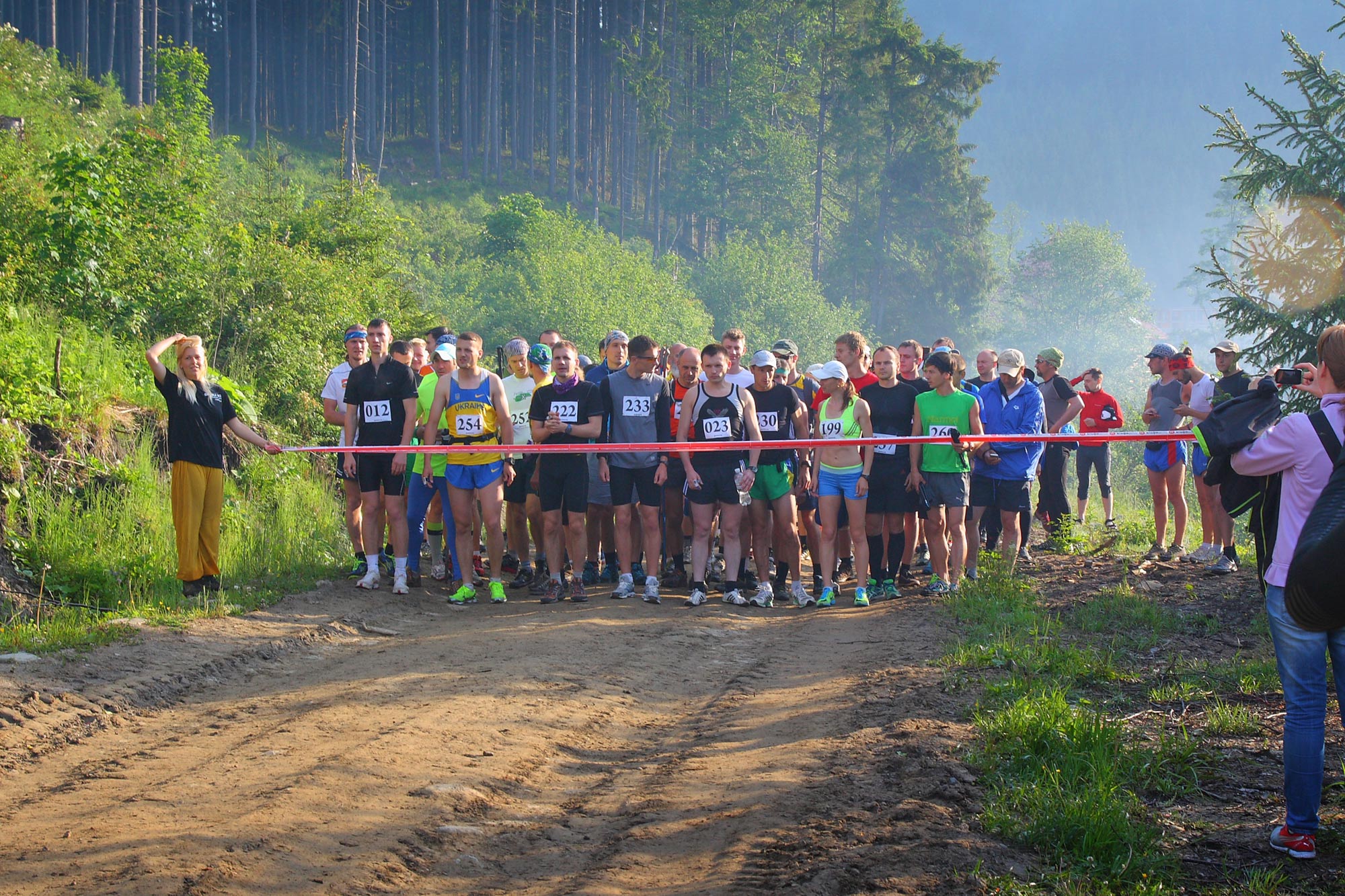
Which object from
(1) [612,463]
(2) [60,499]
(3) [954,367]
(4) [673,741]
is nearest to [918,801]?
(4) [673,741]

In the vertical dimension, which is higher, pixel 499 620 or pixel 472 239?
pixel 472 239

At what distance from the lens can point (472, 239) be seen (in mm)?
39875

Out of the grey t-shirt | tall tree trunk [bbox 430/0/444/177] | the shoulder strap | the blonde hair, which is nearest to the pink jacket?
the shoulder strap

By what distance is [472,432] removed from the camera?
375 inches

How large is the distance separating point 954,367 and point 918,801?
263 inches

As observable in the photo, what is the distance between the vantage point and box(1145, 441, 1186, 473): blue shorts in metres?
11.9

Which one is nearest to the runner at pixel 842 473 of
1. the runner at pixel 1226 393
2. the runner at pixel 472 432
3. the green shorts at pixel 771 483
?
the green shorts at pixel 771 483

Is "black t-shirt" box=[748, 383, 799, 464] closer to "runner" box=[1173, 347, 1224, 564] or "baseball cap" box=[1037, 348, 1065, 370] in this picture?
"runner" box=[1173, 347, 1224, 564]

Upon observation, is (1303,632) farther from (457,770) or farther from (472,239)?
(472,239)

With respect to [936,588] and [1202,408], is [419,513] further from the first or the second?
[1202,408]

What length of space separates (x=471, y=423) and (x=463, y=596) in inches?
63.7

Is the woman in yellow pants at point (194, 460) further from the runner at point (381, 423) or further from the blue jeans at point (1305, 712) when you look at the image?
the blue jeans at point (1305, 712)

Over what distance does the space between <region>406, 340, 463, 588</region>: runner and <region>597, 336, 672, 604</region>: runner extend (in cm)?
156

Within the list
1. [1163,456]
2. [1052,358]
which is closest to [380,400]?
[1052,358]
